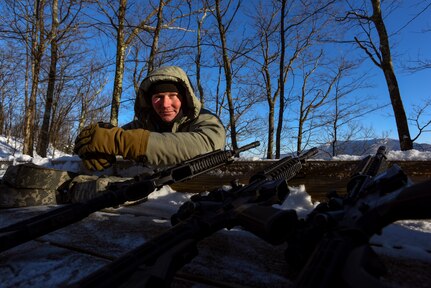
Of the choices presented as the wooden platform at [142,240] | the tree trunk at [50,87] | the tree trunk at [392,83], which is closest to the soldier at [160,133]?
the wooden platform at [142,240]

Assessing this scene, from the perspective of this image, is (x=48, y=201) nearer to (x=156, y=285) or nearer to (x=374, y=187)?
(x=156, y=285)

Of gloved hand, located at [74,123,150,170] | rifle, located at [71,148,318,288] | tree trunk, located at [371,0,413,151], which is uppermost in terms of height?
tree trunk, located at [371,0,413,151]

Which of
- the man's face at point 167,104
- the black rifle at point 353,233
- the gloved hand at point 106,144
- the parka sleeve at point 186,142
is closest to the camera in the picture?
the black rifle at point 353,233

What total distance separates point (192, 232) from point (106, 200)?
529mm

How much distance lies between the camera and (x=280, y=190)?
1171mm

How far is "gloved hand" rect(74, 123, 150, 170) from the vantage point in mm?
1708

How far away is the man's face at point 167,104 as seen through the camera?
2.43 m

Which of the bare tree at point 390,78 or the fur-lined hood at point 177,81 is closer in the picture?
the fur-lined hood at point 177,81

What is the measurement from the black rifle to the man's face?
1825mm

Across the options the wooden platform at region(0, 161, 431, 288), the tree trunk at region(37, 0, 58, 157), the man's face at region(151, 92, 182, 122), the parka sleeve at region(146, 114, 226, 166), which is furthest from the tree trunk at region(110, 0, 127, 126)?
the wooden platform at region(0, 161, 431, 288)

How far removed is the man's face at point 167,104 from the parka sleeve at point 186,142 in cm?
21

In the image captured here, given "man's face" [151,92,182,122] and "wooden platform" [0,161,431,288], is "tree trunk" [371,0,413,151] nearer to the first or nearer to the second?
"man's face" [151,92,182,122]

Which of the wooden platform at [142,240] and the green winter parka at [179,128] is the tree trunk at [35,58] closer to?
the green winter parka at [179,128]

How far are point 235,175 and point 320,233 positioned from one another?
7.04 feet
